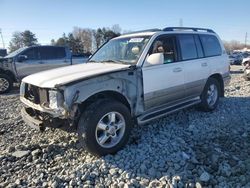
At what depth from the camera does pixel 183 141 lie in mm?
4699

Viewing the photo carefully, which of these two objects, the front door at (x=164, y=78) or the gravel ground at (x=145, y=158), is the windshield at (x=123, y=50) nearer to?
the front door at (x=164, y=78)

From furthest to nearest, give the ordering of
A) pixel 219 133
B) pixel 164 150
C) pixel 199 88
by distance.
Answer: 1. pixel 199 88
2. pixel 219 133
3. pixel 164 150

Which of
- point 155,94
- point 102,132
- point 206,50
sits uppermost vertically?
point 206,50

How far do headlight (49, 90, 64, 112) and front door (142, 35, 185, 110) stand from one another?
5.11ft

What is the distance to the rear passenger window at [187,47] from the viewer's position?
560 cm

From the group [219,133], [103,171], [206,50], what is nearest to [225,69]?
[206,50]

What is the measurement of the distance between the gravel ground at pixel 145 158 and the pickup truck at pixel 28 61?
18.7 feet

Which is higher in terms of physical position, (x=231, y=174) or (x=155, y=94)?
(x=155, y=94)

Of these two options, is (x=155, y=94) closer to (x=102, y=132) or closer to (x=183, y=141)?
(x=183, y=141)

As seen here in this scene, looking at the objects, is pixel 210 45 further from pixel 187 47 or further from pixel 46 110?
pixel 46 110

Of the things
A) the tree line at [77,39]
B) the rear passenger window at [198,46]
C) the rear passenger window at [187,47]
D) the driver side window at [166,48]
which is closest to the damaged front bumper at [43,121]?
the driver side window at [166,48]

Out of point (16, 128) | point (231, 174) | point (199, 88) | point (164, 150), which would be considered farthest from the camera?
point (199, 88)

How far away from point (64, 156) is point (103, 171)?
2.74ft

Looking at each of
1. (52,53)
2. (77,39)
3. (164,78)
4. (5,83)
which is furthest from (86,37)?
(164,78)
